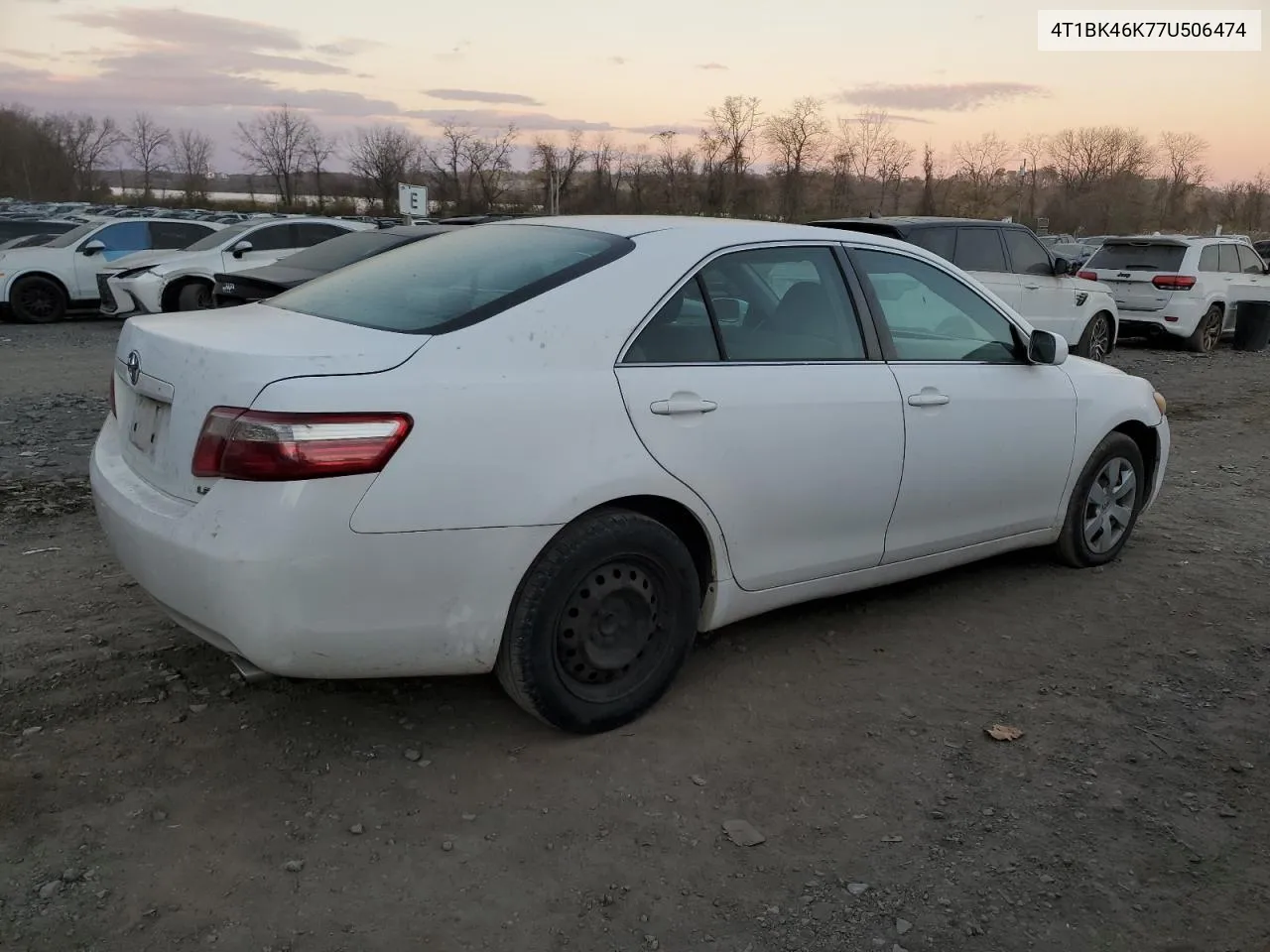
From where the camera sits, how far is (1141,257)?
48.2ft

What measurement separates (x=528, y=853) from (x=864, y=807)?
3.21 ft

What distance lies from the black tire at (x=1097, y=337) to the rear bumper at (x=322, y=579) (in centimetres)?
1126

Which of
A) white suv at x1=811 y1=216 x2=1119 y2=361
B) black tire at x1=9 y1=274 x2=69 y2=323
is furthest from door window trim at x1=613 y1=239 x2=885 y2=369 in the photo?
black tire at x1=9 y1=274 x2=69 y2=323

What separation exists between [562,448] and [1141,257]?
14.2 m

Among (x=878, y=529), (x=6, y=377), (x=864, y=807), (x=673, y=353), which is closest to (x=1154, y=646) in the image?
(x=878, y=529)

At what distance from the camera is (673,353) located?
10.9 feet

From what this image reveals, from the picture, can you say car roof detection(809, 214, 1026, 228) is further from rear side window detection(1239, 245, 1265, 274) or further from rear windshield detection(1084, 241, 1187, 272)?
rear side window detection(1239, 245, 1265, 274)

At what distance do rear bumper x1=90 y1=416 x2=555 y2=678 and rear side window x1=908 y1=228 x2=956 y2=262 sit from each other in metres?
7.95

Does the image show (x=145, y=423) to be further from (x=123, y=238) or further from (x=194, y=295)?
(x=123, y=238)

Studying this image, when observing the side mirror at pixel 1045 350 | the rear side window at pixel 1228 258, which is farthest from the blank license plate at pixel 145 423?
the rear side window at pixel 1228 258

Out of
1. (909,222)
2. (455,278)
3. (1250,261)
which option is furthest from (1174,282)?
(455,278)

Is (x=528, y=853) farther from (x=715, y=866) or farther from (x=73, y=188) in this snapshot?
(x=73, y=188)

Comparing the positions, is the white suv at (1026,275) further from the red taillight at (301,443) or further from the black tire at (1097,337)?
the red taillight at (301,443)

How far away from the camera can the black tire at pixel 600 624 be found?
300 centimetres
